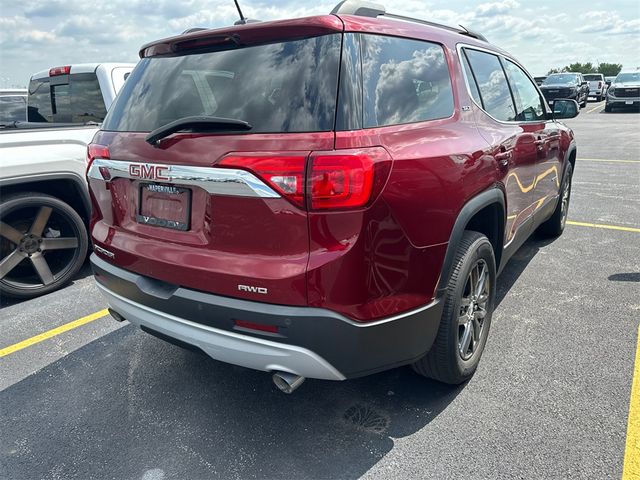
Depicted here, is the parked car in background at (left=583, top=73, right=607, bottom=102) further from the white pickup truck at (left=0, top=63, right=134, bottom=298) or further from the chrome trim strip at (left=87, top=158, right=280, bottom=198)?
the chrome trim strip at (left=87, top=158, right=280, bottom=198)

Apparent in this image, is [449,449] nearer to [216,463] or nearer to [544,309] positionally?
[216,463]

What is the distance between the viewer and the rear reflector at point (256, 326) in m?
2.03

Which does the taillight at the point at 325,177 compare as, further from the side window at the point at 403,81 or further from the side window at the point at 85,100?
the side window at the point at 85,100

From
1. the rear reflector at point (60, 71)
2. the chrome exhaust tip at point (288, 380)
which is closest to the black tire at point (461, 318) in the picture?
the chrome exhaust tip at point (288, 380)

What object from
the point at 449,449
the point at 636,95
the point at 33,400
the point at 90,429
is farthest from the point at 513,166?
the point at 636,95

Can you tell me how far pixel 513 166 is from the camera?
321 centimetres

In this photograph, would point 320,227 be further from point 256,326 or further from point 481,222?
point 481,222

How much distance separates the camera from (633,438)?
2.35 meters

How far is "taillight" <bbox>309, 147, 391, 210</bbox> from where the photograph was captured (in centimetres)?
189

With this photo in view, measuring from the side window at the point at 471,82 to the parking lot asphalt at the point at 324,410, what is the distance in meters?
1.58

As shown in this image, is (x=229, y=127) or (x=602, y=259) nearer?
(x=229, y=127)

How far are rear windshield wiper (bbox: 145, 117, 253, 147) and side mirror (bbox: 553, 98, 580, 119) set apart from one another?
12.6 feet

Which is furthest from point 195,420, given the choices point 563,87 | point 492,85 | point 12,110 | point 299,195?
point 563,87

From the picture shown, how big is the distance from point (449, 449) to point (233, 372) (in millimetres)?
1356
